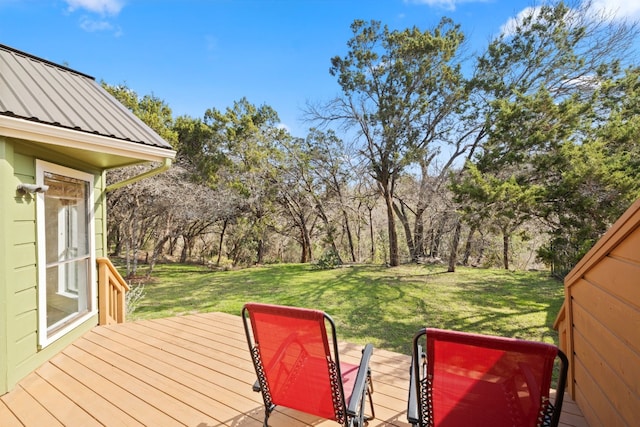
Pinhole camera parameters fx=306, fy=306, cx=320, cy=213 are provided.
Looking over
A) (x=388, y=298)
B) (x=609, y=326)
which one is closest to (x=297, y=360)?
(x=609, y=326)

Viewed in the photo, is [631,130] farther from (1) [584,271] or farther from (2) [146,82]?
(2) [146,82]

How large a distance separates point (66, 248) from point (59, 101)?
149cm

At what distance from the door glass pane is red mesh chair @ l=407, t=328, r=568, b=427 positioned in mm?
3411

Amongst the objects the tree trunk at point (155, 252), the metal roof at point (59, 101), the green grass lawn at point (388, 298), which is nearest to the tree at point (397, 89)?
the green grass lawn at point (388, 298)

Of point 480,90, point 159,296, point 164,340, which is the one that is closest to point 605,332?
point 164,340

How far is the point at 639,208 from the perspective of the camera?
4.30 feet

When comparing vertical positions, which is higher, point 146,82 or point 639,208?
point 146,82

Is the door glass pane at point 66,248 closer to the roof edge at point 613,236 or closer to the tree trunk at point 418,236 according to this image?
the roof edge at point 613,236

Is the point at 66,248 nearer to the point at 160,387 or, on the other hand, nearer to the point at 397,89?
the point at 160,387

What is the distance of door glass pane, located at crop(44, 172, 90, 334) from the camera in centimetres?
294

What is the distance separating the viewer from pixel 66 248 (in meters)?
3.25

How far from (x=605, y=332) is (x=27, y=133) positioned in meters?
4.06

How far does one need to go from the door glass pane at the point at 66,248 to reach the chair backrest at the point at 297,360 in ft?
8.22

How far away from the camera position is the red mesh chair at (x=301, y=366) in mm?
1578
